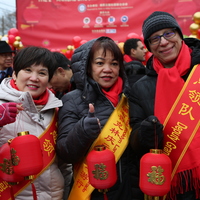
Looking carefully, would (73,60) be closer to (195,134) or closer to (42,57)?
(42,57)

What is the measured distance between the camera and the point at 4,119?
1911 millimetres

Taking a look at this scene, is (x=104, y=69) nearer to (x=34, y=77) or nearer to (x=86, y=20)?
(x=34, y=77)

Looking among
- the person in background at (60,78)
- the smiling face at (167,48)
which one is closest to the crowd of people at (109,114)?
the smiling face at (167,48)

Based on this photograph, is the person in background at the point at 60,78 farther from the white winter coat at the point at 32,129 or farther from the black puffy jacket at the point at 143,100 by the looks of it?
the black puffy jacket at the point at 143,100

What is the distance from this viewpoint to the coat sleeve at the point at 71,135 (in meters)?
2.02

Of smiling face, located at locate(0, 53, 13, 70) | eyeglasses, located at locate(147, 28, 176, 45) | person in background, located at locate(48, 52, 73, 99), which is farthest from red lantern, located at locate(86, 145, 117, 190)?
smiling face, located at locate(0, 53, 13, 70)

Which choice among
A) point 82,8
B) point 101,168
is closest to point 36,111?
point 101,168

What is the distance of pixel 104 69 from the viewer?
7.65 ft

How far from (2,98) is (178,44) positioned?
4.49ft

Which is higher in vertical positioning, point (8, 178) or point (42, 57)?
point (42, 57)

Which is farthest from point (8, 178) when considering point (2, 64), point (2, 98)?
point (2, 64)

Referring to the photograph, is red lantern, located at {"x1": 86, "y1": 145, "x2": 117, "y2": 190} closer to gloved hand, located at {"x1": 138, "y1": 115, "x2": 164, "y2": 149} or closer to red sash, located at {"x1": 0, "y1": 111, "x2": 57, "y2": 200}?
gloved hand, located at {"x1": 138, "y1": 115, "x2": 164, "y2": 149}

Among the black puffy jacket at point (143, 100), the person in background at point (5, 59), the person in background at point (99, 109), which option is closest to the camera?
the black puffy jacket at point (143, 100)

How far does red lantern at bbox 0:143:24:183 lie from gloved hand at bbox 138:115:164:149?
90cm
